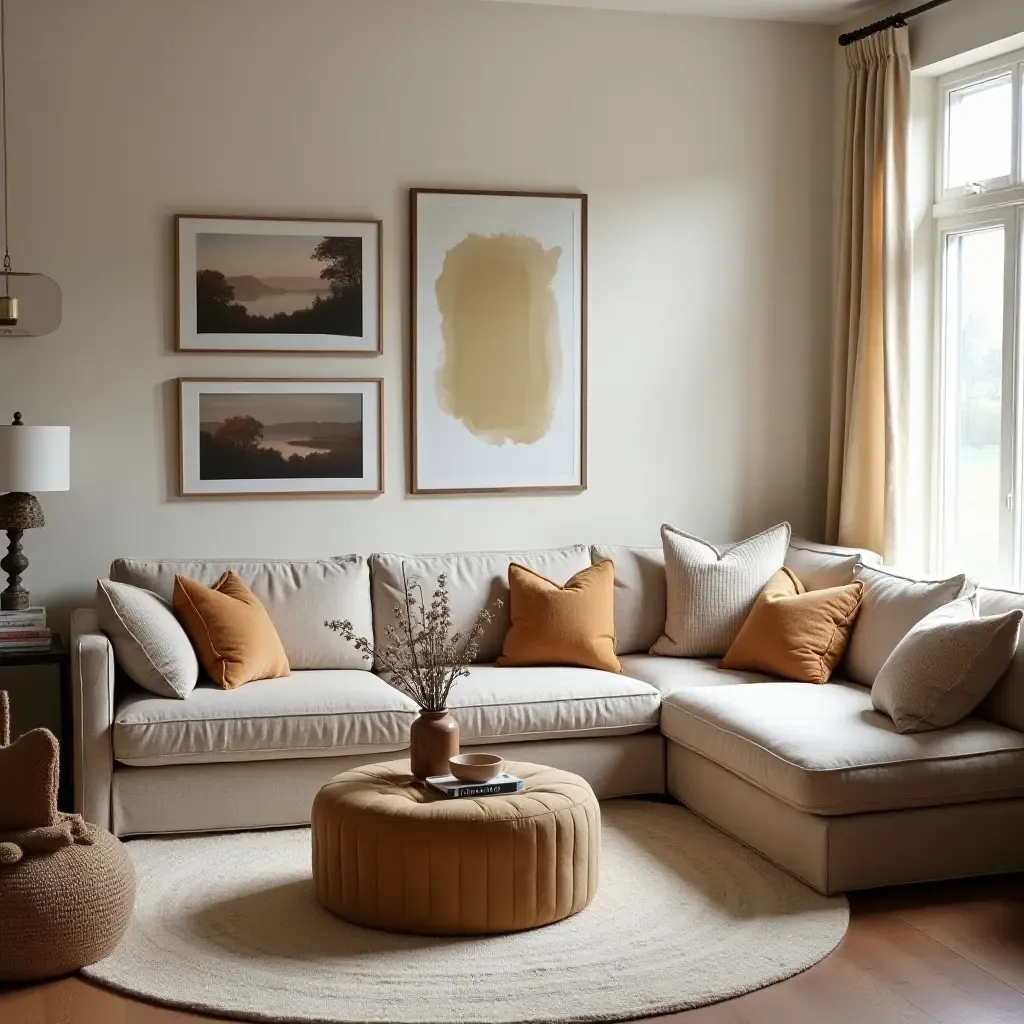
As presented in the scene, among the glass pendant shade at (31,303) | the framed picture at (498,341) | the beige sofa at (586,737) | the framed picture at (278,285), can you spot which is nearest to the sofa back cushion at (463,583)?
the beige sofa at (586,737)

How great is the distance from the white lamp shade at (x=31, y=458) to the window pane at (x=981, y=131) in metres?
3.55

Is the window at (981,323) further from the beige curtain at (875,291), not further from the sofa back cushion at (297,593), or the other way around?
the sofa back cushion at (297,593)

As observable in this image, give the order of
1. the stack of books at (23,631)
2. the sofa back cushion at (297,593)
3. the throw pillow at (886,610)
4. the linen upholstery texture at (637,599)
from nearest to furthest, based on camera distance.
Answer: the throw pillow at (886,610) → the stack of books at (23,631) → the sofa back cushion at (297,593) → the linen upholstery texture at (637,599)

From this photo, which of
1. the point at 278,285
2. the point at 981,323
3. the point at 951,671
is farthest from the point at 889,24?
the point at 951,671

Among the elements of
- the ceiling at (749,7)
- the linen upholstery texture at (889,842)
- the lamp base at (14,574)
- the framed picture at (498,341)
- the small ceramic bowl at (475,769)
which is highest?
→ the ceiling at (749,7)

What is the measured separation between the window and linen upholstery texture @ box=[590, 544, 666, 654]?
116 cm

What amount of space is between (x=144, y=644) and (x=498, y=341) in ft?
6.33

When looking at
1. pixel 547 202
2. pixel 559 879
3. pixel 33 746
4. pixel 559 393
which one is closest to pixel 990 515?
pixel 559 393

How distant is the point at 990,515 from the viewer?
508 centimetres

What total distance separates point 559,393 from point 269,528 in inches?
50.9

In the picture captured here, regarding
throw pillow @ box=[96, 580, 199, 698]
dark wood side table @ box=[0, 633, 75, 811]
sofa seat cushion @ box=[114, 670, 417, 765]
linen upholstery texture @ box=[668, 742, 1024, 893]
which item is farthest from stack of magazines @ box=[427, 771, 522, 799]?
dark wood side table @ box=[0, 633, 75, 811]

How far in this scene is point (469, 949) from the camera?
336 cm

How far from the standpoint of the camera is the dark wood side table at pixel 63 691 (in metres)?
4.45

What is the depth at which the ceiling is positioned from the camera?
5.35m
